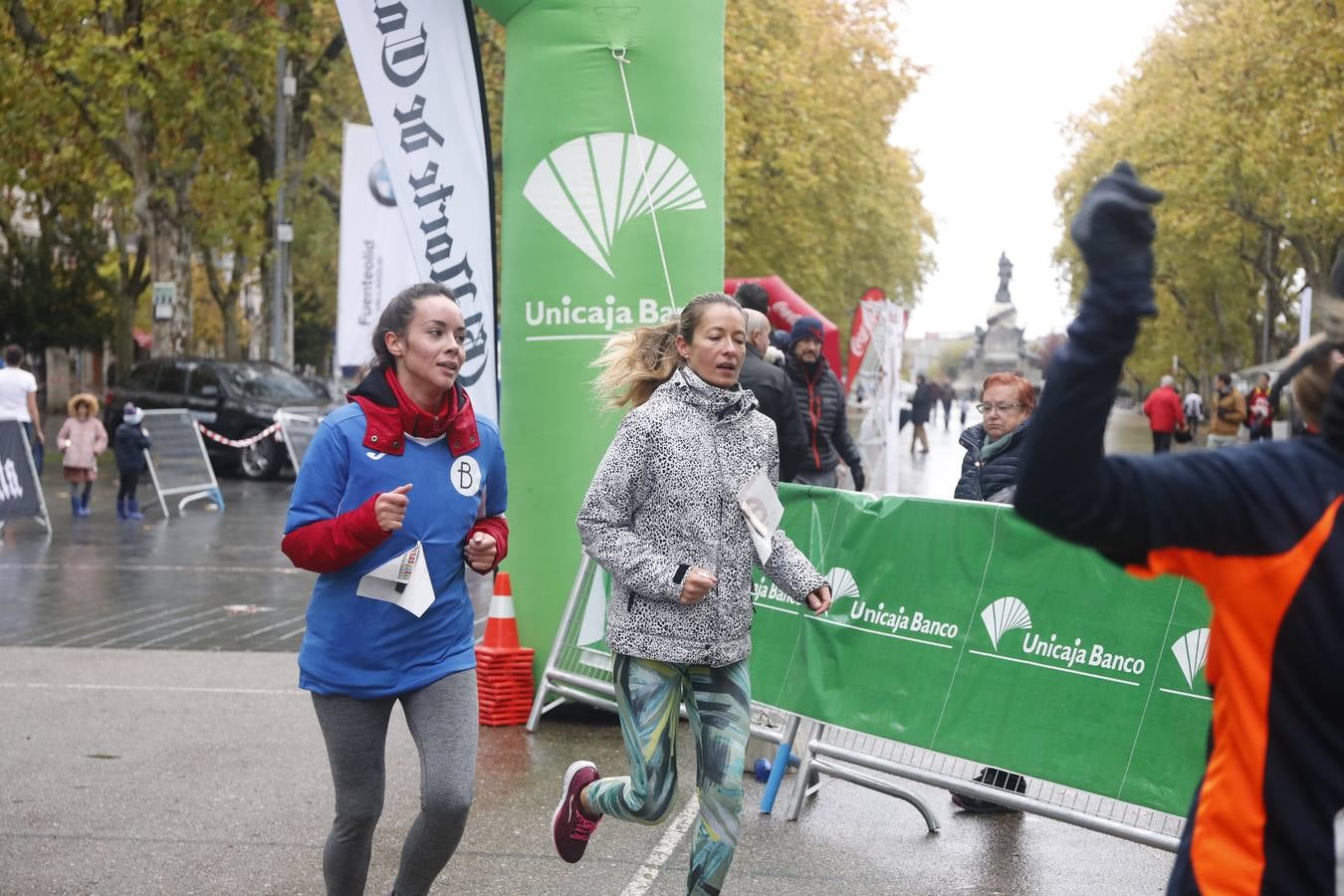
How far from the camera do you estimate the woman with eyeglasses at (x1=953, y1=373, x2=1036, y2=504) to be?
654 centimetres

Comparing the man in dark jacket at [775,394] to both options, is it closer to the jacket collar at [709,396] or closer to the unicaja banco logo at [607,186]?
the unicaja banco logo at [607,186]

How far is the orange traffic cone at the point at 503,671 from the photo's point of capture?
25.1ft

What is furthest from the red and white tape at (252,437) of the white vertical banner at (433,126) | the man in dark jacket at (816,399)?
the white vertical banner at (433,126)

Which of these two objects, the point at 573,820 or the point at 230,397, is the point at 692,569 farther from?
the point at 230,397

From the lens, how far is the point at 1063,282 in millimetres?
72250

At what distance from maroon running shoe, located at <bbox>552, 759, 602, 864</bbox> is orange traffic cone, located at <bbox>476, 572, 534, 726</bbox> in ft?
9.17

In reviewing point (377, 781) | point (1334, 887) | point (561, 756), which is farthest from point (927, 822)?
point (1334, 887)

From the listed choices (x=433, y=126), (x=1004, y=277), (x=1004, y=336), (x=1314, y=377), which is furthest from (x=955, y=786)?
(x=1004, y=277)

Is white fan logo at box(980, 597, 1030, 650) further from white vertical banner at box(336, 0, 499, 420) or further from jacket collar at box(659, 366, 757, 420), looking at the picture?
white vertical banner at box(336, 0, 499, 420)

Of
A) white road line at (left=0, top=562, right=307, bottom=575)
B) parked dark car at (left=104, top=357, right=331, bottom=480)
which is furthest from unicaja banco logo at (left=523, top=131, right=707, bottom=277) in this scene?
parked dark car at (left=104, top=357, right=331, bottom=480)

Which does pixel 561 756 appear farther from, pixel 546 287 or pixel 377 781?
pixel 377 781

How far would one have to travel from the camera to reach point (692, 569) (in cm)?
431

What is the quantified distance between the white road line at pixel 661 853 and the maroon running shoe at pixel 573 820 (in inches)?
14.2

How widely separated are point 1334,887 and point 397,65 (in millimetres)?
6424
